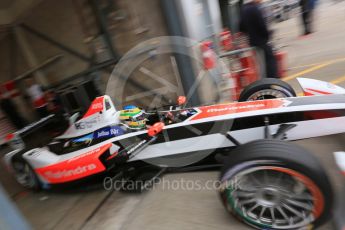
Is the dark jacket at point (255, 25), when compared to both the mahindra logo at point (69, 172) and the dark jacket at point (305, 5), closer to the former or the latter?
the mahindra logo at point (69, 172)

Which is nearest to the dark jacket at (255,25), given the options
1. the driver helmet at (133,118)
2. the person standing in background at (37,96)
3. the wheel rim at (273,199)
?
the driver helmet at (133,118)

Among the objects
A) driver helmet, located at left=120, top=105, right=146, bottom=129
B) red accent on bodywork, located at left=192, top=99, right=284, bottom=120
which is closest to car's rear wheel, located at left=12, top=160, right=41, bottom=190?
driver helmet, located at left=120, top=105, right=146, bottom=129

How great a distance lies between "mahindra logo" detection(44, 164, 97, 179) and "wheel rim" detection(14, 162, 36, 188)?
427 millimetres

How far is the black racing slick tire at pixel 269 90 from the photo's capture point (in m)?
3.04

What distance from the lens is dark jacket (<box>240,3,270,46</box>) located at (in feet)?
13.7

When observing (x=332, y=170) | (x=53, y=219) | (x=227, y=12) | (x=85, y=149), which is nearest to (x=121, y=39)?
(x=85, y=149)

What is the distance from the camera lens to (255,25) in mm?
4215

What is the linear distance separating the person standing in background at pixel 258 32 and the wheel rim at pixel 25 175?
3.66m

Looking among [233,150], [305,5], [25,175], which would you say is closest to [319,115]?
[233,150]

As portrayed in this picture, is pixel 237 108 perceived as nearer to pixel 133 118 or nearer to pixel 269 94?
pixel 269 94

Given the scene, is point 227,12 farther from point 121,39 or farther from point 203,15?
point 121,39

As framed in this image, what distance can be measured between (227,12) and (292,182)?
32.5ft

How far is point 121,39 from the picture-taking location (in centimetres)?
482

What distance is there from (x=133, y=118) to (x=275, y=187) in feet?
5.39
